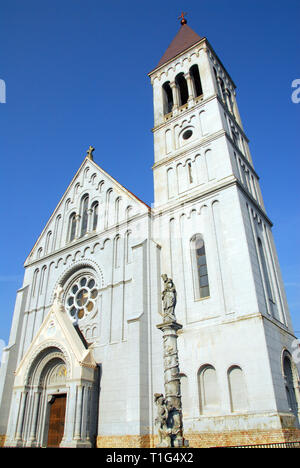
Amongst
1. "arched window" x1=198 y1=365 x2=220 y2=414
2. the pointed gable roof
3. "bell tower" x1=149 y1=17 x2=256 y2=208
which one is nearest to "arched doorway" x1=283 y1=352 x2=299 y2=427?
"arched window" x1=198 y1=365 x2=220 y2=414

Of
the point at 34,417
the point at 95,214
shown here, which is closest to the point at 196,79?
the point at 95,214

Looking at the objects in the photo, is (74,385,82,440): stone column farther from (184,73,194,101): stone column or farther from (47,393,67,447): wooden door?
(184,73,194,101): stone column

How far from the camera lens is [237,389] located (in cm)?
1516

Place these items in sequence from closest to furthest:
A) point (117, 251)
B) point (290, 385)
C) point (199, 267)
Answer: point (290, 385), point (199, 267), point (117, 251)

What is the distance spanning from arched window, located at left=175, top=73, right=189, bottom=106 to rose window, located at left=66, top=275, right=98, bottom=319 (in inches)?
649

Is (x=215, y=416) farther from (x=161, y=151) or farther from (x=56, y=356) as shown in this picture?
(x=161, y=151)

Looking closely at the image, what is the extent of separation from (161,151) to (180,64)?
9.08m

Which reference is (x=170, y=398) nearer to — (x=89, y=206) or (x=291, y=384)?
(x=291, y=384)

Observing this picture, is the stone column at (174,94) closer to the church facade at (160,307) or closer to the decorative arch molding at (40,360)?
the church facade at (160,307)

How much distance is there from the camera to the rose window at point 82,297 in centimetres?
2177

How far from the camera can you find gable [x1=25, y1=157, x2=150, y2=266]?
23.5m

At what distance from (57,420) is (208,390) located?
8.94 m

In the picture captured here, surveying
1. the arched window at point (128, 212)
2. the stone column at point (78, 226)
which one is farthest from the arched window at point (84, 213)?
the arched window at point (128, 212)
